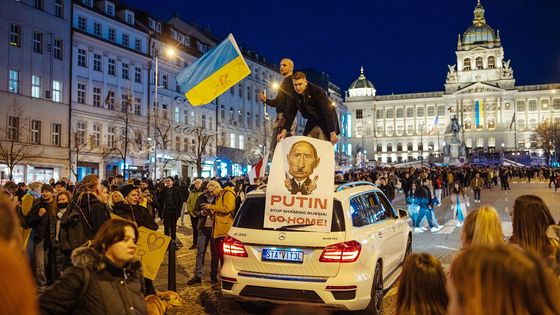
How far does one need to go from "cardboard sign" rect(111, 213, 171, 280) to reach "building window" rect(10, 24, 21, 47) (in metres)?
36.4

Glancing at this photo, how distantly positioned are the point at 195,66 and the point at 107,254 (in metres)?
8.75

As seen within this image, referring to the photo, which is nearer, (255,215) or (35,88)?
(255,215)

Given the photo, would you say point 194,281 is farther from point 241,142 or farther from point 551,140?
point 551,140

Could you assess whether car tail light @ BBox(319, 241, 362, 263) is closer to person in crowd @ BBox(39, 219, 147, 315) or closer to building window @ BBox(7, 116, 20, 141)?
person in crowd @ BBox(39, 219, 147, 315)

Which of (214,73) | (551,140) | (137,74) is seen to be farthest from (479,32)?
(214,73)

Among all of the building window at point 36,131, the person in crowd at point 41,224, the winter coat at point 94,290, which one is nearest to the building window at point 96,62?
the building window at point 36,131

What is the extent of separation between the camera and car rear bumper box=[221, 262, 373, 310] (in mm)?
6867

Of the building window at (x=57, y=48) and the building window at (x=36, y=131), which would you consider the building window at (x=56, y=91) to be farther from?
the building window at (x=36, y=131)

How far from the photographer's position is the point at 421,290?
3.55 meters

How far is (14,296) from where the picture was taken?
76.5 inches

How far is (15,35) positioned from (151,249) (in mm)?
37080

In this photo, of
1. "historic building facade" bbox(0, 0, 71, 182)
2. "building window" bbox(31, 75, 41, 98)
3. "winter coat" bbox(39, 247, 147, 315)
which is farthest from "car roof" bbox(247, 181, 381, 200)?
"building window" bbox(31, 75, 41, 98)

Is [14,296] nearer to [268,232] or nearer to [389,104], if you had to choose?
[268,232]

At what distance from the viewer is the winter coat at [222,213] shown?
400 inches
